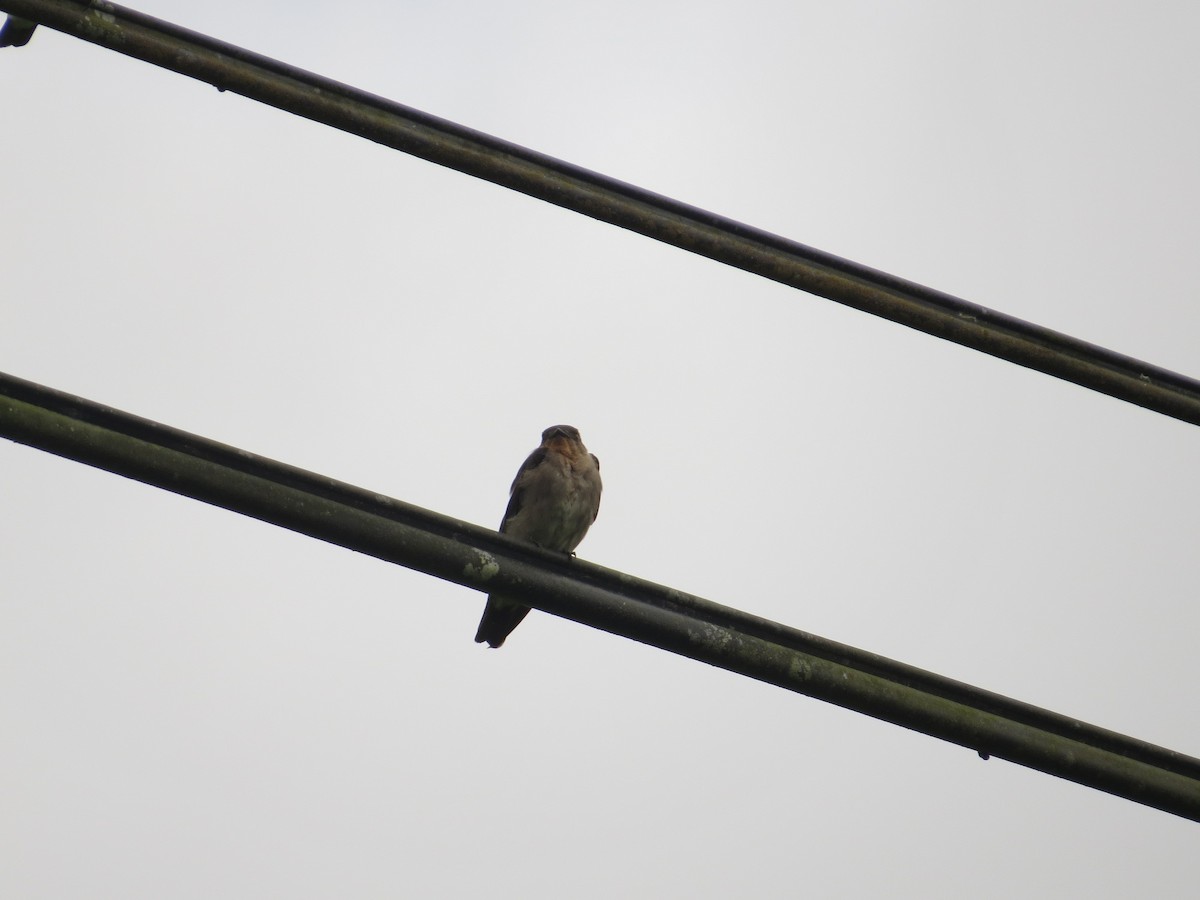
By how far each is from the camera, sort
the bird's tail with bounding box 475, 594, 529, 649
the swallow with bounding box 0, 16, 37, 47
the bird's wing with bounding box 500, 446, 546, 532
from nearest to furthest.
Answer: the swallow with bounding box 0, 16, 37, 47, the bird's tail with bounding box 475, 594, 529, 649, the bird's wing with bounding box 500, 446, 546, 532

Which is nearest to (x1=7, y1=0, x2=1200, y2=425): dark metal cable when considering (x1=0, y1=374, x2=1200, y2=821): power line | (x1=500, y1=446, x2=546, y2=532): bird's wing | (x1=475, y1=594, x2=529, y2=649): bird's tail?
Result: (x1=0, y1=374, x2=1200, y2=821): power line

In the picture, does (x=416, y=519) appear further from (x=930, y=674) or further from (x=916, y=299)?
(x=916, y=299)

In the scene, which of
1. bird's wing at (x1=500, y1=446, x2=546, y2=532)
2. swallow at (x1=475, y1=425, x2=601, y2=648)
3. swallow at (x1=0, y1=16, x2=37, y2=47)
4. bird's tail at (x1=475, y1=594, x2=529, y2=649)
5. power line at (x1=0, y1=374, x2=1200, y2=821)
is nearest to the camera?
power line at (x1=0, y1=374, x2=1200, y2=821)

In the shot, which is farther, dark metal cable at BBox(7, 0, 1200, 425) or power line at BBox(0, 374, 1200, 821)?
dark metal cable at BBox(7, 0, 1200, 425)

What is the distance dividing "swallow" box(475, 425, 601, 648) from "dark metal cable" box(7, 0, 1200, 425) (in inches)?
142

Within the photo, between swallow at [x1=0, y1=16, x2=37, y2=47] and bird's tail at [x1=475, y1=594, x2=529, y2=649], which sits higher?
swallow at [x1=0, y1=16, x2=37, y2=47]

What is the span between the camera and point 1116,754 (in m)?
3.00

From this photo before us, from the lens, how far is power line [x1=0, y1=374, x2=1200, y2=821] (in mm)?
2479

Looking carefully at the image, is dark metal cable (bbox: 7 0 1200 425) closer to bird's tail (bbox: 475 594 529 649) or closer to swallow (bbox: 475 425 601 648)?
swallow (bbox: 475 425 601 648)

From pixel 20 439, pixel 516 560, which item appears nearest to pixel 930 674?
pixel 516 560

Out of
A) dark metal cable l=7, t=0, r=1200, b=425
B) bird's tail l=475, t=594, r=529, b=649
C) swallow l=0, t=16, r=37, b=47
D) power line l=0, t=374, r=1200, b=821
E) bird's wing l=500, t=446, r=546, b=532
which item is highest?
bird's wing l=500, t=446, r=546, b=532

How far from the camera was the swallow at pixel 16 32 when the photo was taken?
3.28 metres

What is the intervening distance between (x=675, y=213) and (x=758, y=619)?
53.0 inches

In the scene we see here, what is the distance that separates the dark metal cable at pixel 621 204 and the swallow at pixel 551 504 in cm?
360
